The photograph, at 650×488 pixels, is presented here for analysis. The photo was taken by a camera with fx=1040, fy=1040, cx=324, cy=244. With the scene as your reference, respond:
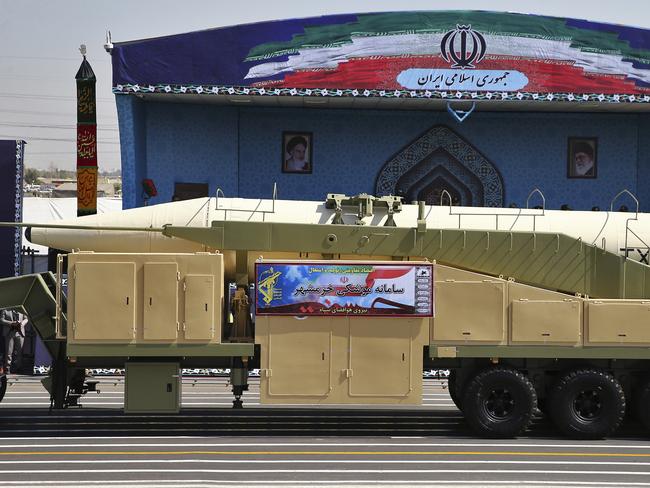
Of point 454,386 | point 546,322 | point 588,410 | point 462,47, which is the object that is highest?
point 462,47

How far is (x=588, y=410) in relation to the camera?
16656mm

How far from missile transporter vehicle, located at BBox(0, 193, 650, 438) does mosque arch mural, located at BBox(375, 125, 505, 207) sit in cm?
1328

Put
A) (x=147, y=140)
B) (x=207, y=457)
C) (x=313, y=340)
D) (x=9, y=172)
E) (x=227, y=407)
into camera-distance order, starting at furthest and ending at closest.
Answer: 1. (x=147, y=140)
2. (x=9, y=172)
3. (x=227, y=407)
4. (x=313, y=340)
5. (x=207, y=457)

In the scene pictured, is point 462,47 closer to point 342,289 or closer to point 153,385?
point 342,289

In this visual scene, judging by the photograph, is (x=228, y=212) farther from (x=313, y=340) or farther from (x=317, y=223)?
(x=313, y=340)

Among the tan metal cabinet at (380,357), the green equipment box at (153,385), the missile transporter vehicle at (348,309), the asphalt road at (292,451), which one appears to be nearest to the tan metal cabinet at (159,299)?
the missile transporter vehicle at (348,309)

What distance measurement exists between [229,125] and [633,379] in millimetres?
16620

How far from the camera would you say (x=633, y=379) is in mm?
17062

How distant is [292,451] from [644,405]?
19.0ft

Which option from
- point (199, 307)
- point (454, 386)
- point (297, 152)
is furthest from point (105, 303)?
point (297, 152)

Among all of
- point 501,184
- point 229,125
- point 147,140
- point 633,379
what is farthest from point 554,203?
point 633,379

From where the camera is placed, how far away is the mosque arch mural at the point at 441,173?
101ft

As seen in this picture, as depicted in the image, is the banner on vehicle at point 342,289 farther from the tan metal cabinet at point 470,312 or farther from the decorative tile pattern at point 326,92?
the decorative tile pattern at point 326,92

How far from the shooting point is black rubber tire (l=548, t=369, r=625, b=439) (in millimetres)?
16438
